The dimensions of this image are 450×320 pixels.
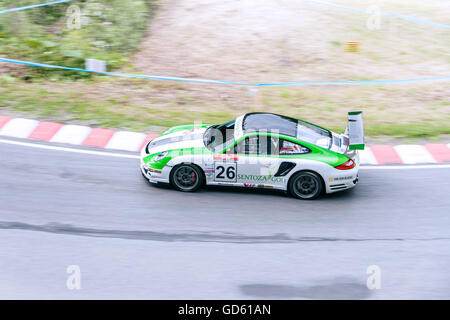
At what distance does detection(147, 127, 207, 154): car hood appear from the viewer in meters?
8.58

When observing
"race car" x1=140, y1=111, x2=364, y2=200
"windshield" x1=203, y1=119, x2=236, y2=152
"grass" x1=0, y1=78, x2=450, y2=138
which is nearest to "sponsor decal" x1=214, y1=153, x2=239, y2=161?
"race car" x1=140, y1=111, x2=364, y2=200

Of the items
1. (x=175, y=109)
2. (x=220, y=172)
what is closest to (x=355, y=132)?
(x=220, y=172)

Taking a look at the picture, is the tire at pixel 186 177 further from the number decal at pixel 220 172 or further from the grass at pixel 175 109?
the grass at pixel 175 109

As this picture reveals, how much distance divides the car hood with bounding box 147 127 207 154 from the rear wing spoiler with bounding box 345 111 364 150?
255 centimetres

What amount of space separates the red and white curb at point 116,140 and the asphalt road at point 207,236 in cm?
51

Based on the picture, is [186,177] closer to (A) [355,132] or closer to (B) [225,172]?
(B) [225,172]

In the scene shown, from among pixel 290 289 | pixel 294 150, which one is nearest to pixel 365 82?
pixel 294 150

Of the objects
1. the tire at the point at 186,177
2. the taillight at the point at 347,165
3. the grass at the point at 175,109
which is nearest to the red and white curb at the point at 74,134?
the grass at the point at 175,109

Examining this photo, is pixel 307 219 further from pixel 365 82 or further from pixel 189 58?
pixel 189 58

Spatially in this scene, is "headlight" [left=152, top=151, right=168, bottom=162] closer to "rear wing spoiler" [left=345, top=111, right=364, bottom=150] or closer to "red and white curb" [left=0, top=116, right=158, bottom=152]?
"red and white curb" [left=0, top=116, right=158, bottom=152]

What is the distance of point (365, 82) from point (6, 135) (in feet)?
26.7

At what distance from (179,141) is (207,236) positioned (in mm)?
2003

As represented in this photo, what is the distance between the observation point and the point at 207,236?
7520mm

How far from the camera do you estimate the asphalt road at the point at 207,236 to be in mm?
6578
